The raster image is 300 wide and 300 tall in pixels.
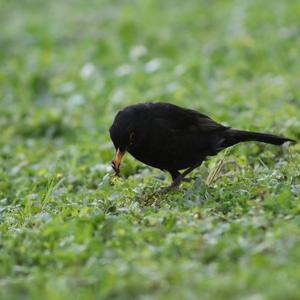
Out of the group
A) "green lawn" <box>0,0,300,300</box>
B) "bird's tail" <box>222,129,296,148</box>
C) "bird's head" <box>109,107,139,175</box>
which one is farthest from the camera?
"bird's tail" <box>222,129,296,148</box>

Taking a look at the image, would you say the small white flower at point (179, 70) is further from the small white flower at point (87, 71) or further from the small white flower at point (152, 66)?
the small white flower at point (87, 71)

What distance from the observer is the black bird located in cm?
639

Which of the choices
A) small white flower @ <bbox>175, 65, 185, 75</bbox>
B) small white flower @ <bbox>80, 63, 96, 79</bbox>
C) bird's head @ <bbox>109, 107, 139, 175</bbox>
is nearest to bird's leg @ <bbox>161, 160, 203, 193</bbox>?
bird's head @ <bbox>109, 107, 139, 175</bbox>

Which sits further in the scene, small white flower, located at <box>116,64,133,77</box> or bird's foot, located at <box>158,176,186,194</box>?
small white flower, located at <box>116,64,133,77</box>

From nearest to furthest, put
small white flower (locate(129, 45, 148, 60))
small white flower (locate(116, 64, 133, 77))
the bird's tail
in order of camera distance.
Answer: the bird's tail, small white flower (locate(116, 64, 133, 77)), small white flower (locate(129, 45, 148, 60))

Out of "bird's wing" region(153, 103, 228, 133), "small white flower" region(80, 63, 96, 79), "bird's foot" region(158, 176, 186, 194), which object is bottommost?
"small white flower" region(80, 63, 96, 79)

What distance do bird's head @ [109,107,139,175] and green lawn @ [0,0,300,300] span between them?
29cm

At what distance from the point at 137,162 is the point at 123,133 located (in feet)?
5.19

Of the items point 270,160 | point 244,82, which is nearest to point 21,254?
point 270,160

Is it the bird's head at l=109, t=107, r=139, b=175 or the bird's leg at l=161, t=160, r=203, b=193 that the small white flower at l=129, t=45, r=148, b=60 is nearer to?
the bird's leg at l=161, t=160, r=203, b=193

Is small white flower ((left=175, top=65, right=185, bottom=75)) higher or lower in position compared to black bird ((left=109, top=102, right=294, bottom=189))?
lower

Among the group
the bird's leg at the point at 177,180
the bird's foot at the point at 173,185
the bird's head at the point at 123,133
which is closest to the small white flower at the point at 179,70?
the bird's leg at the point at 177,180

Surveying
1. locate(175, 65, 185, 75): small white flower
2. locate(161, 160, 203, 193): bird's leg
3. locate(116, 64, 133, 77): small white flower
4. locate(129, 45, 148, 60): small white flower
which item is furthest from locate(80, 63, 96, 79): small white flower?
locate(161, 160, 203, 193): bird's leg

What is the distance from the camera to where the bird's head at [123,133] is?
6.32 m
